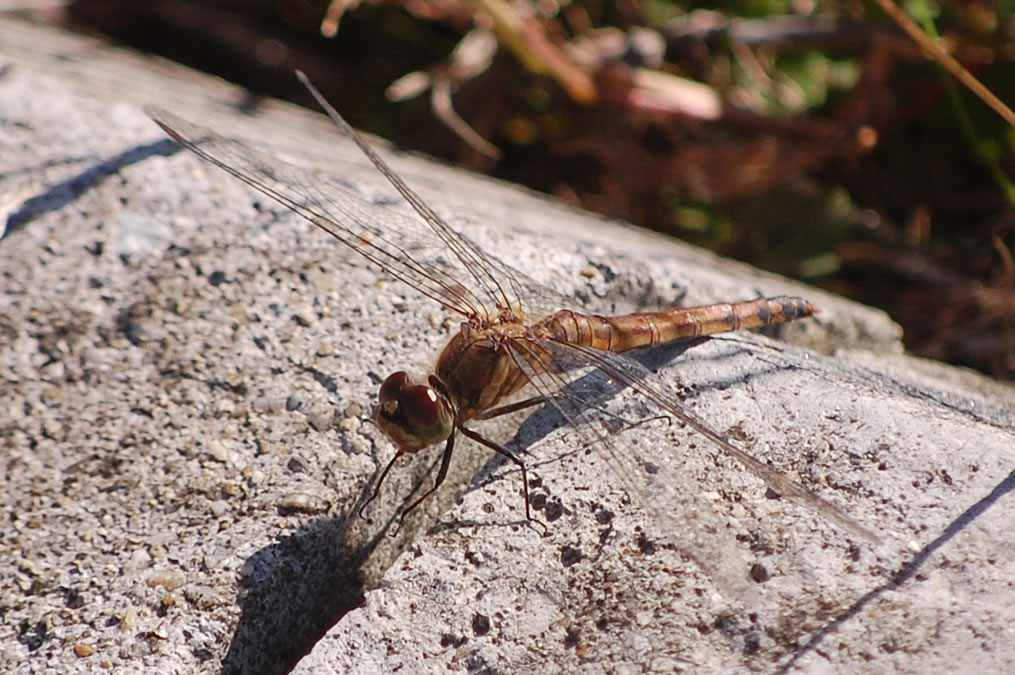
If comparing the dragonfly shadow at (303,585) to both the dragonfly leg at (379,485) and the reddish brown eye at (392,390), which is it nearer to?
the dragonfly leg at (379,485)

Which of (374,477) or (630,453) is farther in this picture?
(374,477)

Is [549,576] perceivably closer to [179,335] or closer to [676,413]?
[676,413]

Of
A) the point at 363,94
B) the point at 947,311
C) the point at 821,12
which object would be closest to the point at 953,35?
the point at 821,12

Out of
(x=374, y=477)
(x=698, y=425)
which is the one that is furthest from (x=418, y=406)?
(x=698, y=425)

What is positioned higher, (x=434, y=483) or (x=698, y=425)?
(x=698, y=425)

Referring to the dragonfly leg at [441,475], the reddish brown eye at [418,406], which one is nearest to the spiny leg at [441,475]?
the dragonfly leg at [441,475]

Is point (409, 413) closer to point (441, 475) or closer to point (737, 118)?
point (441, 475)
